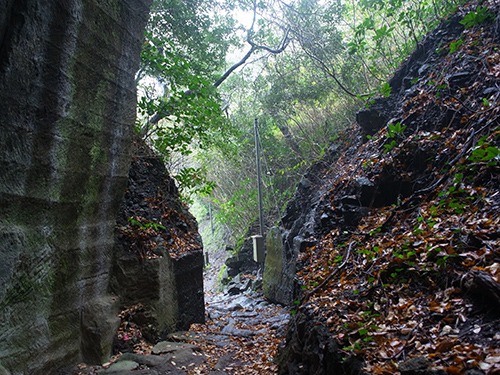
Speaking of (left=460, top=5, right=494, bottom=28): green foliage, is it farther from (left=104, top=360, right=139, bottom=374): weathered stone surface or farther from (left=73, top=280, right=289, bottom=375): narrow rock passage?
(left=104, top=360, right=139, bottom=374): weathered stone surface

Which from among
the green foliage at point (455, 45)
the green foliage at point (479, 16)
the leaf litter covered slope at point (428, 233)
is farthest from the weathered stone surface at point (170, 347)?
the green foliage at point (479, 16)

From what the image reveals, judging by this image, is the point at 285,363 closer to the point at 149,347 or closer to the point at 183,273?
the point at 149,347

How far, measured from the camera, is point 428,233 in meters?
3.46

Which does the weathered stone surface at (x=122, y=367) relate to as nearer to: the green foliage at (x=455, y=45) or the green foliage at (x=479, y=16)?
the green foliage at (x=455, y=45)

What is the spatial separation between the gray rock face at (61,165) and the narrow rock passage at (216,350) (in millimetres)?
562

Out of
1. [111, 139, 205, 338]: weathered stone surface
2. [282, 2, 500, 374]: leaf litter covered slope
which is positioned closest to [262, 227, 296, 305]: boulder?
[282, 2, 500, 374]: leaf litter covered slope

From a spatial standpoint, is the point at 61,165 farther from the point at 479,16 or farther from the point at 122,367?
the point at 479,16

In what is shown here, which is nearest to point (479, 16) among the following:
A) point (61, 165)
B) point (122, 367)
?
point (61, 165)

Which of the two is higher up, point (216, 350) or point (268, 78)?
point (268, 78)

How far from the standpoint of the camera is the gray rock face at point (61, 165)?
9.86ft

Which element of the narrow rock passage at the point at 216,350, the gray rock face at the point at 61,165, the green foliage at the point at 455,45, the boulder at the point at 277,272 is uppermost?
the green foliage at the point at 455,45

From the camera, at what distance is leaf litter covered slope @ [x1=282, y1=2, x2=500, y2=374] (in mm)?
2357

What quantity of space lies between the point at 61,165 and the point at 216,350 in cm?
358

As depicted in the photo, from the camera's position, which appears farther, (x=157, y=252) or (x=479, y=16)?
(x=479, y=16)
